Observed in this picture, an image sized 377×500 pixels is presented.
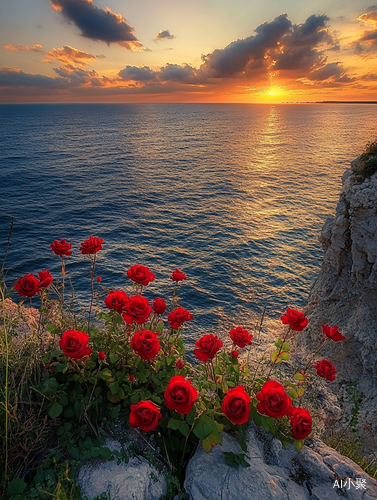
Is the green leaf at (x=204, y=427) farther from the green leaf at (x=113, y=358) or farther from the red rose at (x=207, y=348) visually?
the green leaf at (x=113, y=358)

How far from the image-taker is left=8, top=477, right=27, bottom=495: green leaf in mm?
2982

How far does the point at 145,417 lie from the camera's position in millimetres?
3160

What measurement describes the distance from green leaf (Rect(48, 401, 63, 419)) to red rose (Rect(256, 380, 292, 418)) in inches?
95.8

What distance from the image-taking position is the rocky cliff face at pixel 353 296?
11.6m

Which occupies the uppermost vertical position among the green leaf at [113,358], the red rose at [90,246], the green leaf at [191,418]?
the red rose at [90,246]

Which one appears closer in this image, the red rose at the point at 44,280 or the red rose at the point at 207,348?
the red rose at the point at 207,348

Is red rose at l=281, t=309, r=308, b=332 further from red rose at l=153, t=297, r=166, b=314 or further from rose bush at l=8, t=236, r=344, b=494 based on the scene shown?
red rose at l=153, t=297, r=166, b=314

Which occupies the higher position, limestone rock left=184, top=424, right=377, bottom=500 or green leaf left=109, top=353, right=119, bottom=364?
green leaf left=109, top=353, right=119, bottom=364

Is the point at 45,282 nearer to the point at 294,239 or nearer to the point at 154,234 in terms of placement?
the point at 154,234

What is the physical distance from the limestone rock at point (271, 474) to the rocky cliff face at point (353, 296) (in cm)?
764

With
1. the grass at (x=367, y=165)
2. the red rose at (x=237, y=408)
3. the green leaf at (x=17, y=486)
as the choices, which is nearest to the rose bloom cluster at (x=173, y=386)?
the red rose at (x=237, y=408)

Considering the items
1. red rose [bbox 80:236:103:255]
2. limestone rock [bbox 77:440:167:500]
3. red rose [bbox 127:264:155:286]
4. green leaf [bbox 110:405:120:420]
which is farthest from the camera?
red rose [bbox 80:236:103:255]

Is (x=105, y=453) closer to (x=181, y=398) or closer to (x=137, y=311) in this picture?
(x=181, y=398)

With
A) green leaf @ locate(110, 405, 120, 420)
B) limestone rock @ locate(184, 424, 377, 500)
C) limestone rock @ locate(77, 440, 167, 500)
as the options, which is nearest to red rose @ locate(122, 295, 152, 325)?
green leaf @ locate(110, 405, 120, 420)
